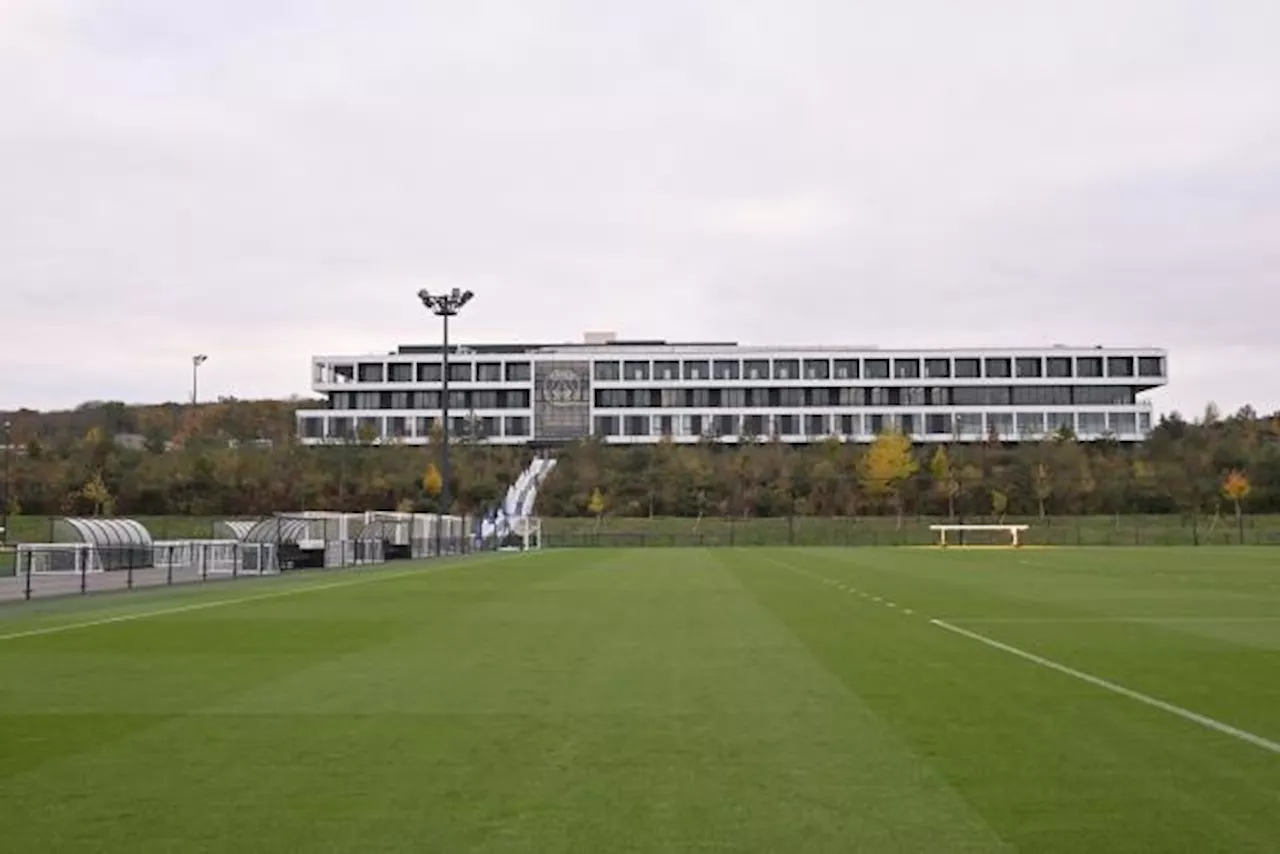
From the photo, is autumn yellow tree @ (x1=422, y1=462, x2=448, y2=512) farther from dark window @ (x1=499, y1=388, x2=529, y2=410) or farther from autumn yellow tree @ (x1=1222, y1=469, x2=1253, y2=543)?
autumn yellow tree @ (x1=1222, y1=469, x2=1253, y2=543)

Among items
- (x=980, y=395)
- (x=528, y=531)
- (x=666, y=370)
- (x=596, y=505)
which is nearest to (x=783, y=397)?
(x=666, y=370)

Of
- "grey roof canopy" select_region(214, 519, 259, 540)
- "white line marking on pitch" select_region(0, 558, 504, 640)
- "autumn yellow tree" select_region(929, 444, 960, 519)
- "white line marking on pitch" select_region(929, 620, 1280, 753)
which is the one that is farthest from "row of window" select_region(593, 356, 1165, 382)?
"white line marking on pitch" select_region(929, 620, 1280, 753)

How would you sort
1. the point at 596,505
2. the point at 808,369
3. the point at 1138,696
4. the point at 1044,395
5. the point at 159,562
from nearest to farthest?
the point at 1138,696 < the point at 159,562 < the point at 596,505 < the point at 1044,395 < the point at 808,369

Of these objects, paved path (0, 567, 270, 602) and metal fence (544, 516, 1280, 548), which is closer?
paved path (0, 567, 270, 602)

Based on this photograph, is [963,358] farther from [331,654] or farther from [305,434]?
[331,654]

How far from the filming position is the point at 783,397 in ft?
498

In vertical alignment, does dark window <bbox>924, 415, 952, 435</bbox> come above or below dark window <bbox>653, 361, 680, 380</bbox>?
below

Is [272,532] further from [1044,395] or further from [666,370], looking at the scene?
[1044,395]

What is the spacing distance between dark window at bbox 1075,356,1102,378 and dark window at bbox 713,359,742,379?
3773cm

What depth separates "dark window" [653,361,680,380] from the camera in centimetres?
15238

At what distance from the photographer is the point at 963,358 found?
493 ft

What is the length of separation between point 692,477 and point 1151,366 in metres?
57.4

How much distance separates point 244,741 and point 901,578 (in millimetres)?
31064

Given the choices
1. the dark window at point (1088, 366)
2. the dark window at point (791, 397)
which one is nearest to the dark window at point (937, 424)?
the dark window at point (791, 397)
